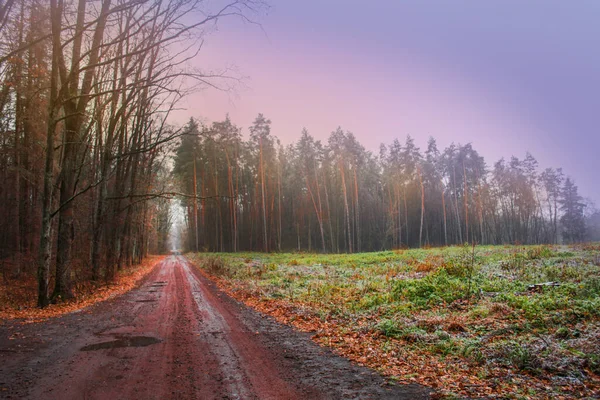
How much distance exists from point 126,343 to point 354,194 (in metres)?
38.2

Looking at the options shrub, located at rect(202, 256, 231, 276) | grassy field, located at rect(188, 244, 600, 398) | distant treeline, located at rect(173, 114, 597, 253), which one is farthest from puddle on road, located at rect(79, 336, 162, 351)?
distant treeline, located at rect(173, 114, 597, 253)

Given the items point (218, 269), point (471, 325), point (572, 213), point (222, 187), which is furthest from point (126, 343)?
point (572, 213)

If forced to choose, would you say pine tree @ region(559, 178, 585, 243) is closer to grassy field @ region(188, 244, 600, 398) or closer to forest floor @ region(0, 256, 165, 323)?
grassy field @ region(188, 244, 600, 398)

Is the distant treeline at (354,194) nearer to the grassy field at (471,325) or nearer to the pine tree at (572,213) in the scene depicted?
the pine tree at (572,213)

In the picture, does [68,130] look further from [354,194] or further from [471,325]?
[354,194]

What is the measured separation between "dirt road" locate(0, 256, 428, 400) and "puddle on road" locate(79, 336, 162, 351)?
0.06 feet

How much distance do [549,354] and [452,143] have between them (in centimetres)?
5165

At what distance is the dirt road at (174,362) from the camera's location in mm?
4207

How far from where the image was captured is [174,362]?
520cm

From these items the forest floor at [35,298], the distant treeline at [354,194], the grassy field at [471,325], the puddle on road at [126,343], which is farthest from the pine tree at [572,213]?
the puddle on road at [126,343]

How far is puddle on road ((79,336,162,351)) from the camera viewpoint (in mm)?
5986

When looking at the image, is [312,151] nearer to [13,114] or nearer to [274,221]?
[274,221]

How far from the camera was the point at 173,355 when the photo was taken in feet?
18.1

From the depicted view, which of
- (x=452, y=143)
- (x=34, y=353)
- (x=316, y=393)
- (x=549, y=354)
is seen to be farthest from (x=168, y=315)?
(x=452, y=143)
